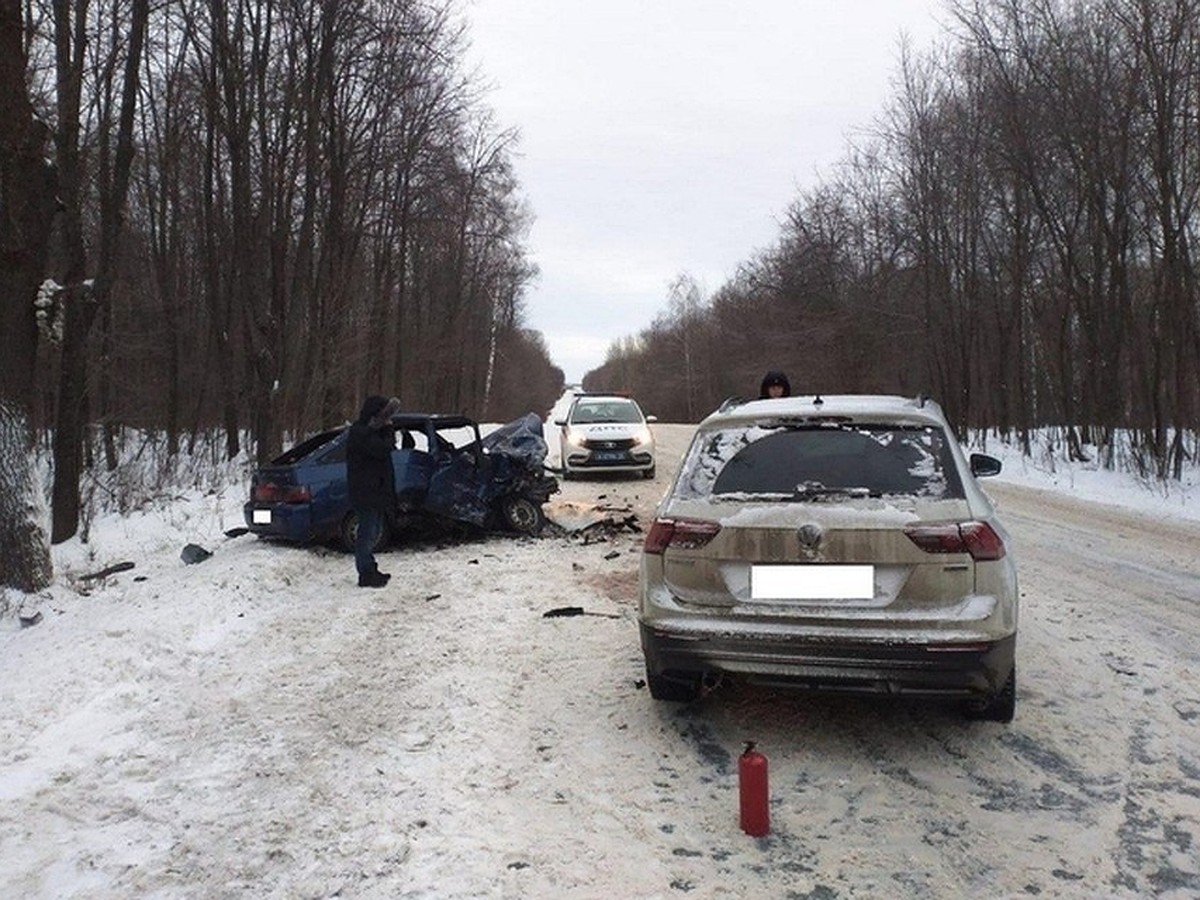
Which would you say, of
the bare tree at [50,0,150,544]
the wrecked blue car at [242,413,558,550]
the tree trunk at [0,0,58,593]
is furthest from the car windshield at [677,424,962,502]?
the bare tree at [50,0,150,544]

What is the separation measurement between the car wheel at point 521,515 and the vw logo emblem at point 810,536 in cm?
676

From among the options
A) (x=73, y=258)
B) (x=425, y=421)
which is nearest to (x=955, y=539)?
(x=425, y=421)

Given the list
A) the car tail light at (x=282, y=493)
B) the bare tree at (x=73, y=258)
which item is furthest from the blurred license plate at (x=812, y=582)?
the bare tree at (x=73, y=258)

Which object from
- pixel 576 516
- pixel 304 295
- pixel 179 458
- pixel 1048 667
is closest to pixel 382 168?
pixel 304 295

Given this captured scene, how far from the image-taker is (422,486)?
30.8 feet

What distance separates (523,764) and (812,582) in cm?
165

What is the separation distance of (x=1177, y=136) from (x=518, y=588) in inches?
635

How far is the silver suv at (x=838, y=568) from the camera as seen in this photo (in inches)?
147

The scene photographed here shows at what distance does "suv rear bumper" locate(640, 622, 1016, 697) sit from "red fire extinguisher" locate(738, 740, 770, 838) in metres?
0.61

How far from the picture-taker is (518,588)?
300 inches

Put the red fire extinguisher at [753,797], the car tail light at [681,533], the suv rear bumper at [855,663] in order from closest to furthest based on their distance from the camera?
the red fire extinguisher at [753,797] < the suv rear bumper at [855,663] < the car tail light at [681,533]

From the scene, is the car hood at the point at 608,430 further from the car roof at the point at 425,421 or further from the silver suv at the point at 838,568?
the silver suv at the point at 838,568

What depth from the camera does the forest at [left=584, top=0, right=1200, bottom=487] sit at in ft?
53.2

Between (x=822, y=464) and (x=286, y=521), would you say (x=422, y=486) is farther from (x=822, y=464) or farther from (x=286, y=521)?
(x=822, y=464)
